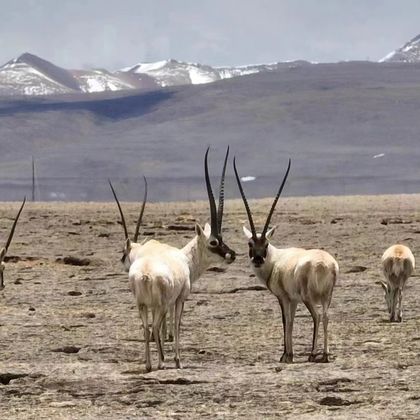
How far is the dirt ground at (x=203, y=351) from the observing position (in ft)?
33.1

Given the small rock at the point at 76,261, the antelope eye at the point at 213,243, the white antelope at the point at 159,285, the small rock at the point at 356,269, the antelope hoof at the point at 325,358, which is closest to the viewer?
the white antelope at the point at 159,285

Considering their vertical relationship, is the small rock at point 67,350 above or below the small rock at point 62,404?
above

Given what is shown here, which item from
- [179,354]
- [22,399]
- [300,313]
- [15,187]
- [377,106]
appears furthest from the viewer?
[377,106]

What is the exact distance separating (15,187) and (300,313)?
120 meters

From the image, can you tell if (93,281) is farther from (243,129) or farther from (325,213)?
(243,129)

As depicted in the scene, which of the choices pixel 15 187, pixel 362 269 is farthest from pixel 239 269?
pixel 15 187

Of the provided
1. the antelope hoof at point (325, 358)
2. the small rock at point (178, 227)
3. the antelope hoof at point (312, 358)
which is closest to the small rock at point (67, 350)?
the antelope hoof at point (312, 358)

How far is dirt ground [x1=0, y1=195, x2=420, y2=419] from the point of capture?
33.1ft

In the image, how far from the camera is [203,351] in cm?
1299

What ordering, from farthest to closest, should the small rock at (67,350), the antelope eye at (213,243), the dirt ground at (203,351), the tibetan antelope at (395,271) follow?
the tibetan antelope at (395,271), the antelope eye at (213,243), the small rock at (67,350), the dirt ground at (203,351)

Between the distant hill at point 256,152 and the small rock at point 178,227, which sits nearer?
the small rock at point 178,227

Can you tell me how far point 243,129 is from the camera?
581 feet

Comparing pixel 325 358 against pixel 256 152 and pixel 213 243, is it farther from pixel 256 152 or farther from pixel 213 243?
pixel 256 152

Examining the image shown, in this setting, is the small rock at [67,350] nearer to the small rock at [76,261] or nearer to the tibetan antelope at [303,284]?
the tibetan antelope at [303,284]
